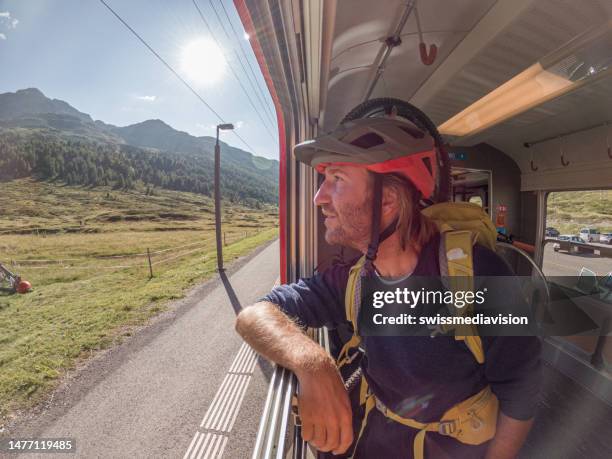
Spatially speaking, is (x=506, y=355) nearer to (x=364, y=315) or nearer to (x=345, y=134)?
(x=364, y=315)

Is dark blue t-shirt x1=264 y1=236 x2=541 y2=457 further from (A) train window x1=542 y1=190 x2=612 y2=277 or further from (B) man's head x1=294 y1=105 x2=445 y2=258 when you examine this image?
(A) train window x1=542 y1=190 x2=612 y2=277

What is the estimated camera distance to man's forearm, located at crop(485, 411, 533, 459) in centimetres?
117

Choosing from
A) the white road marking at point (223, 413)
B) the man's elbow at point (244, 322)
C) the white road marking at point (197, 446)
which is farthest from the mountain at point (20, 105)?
the man's elbow at point (244, 322)

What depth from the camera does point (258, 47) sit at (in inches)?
67.7

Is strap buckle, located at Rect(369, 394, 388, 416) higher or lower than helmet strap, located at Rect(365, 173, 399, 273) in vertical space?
lower

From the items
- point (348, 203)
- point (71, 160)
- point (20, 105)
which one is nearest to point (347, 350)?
point (348, 203)

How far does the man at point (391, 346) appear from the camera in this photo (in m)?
1.11

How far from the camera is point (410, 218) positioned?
1418 mm

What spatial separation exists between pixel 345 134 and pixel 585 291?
16.6 ft

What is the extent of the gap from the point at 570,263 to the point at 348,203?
5235mm

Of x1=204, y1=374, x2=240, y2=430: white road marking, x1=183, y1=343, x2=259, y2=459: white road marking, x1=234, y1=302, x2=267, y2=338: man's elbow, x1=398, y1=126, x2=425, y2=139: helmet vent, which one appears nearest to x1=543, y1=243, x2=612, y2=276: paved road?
x1=398, y1=126, x2=425, y2=139: helmet vent

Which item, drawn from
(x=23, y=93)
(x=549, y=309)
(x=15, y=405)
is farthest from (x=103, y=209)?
(x=23, y=93)

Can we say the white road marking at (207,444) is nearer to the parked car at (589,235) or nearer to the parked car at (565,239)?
the parked car at (589,235)

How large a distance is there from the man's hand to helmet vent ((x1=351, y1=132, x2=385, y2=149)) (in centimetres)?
102
